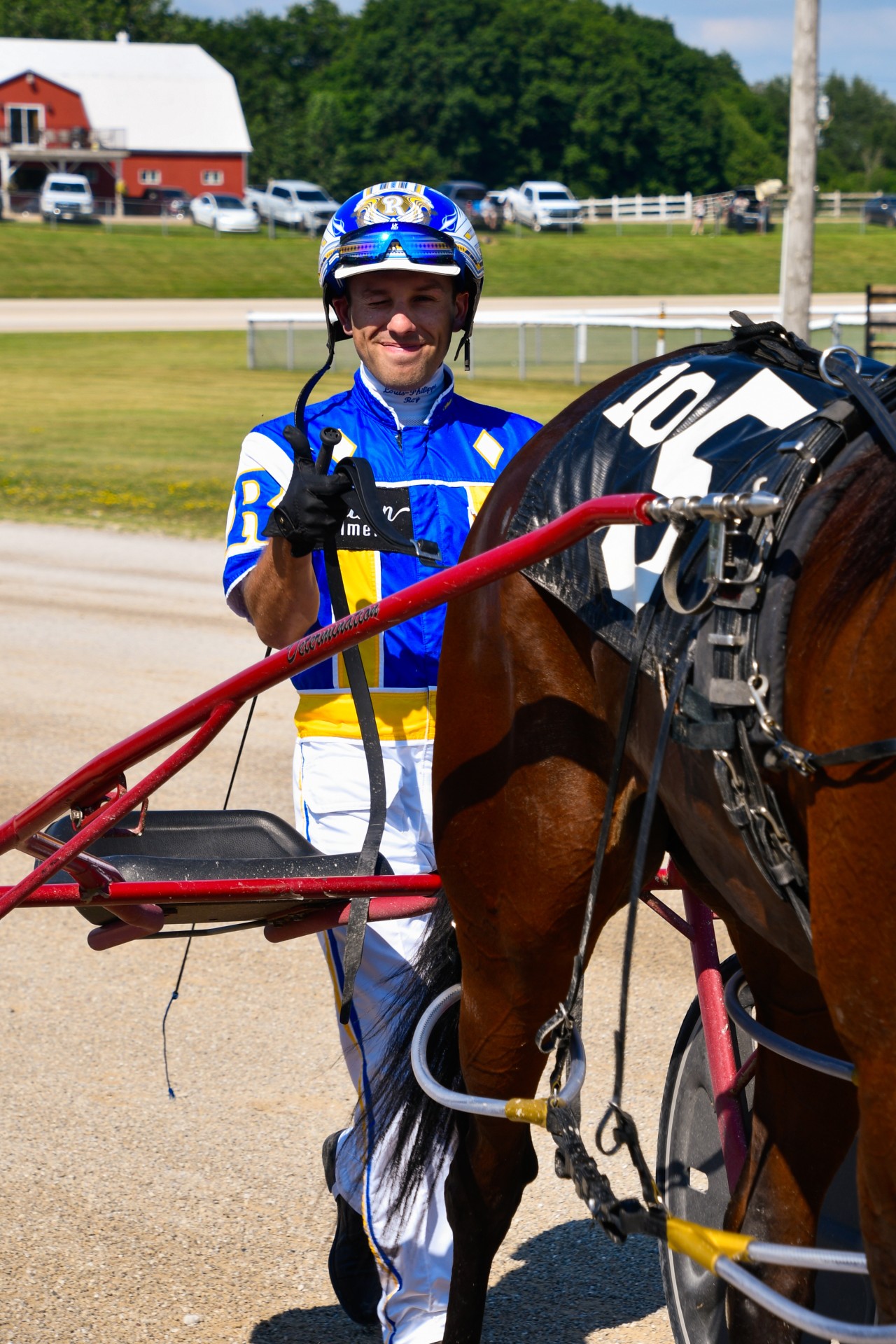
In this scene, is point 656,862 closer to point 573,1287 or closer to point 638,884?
point 638,884

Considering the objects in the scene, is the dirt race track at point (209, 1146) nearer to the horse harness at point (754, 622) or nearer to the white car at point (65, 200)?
the horse harness at point (754, 622)

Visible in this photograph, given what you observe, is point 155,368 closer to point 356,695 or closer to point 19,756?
point 19,756

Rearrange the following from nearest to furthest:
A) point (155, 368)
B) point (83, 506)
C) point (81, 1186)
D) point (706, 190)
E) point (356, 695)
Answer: point (356, 695)
point (81, 1186)
point (83, 506)
point (155, 368)
point (706, 190)

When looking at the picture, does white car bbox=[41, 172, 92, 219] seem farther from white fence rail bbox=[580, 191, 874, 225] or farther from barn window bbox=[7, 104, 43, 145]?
white fence rail bbox=[580, 191, 874, 225]

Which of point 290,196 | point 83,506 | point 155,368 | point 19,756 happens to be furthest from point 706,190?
point 19,756

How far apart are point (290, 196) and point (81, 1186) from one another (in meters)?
53.8

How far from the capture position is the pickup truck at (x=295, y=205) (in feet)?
169

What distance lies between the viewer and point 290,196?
177 feet

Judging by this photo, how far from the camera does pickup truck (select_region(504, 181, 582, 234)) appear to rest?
5206 centimetres

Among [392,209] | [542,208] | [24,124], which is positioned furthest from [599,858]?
[24,124]

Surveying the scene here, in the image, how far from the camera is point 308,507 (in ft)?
8.17

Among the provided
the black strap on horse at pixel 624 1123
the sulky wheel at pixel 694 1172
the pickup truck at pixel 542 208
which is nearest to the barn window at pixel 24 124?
the pickup truck at pixel 542 208

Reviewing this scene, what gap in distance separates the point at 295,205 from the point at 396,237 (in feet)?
172

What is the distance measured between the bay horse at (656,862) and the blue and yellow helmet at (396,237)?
1.79 ft
